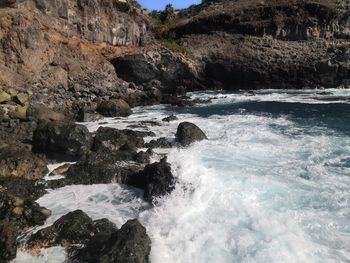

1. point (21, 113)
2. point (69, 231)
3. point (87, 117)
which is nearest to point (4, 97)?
point (21, 113)

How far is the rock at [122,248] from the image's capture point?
893cm

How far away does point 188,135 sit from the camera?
1852 cm

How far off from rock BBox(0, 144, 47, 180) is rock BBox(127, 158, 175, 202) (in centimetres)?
341

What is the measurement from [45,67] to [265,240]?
23.2 m

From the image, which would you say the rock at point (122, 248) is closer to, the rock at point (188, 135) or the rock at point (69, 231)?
the rock at point (69, 231)

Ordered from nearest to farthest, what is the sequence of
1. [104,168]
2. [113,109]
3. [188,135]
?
[104,168] → [188,135] → [113,109]

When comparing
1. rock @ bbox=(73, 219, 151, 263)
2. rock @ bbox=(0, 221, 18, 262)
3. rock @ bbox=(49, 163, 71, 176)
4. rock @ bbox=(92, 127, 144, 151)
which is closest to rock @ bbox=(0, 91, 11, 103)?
rock @ bbox=(92, 127, 144, 151)

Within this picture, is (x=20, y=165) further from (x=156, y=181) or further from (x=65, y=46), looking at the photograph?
(x=65, y=46)

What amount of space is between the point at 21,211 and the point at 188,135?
8955 mm

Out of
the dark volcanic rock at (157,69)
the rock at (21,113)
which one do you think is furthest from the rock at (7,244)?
the dark volcanic rock at (157,69)

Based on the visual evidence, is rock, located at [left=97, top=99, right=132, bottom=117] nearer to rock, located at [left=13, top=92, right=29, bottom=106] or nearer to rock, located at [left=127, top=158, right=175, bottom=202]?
rock, located at [left=13, top=92, right=29, bottom=106]

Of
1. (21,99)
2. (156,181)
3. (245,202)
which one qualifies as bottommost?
(245,202)

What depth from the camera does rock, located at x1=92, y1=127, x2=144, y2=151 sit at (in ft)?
57.0

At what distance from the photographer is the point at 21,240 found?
33.6ft
